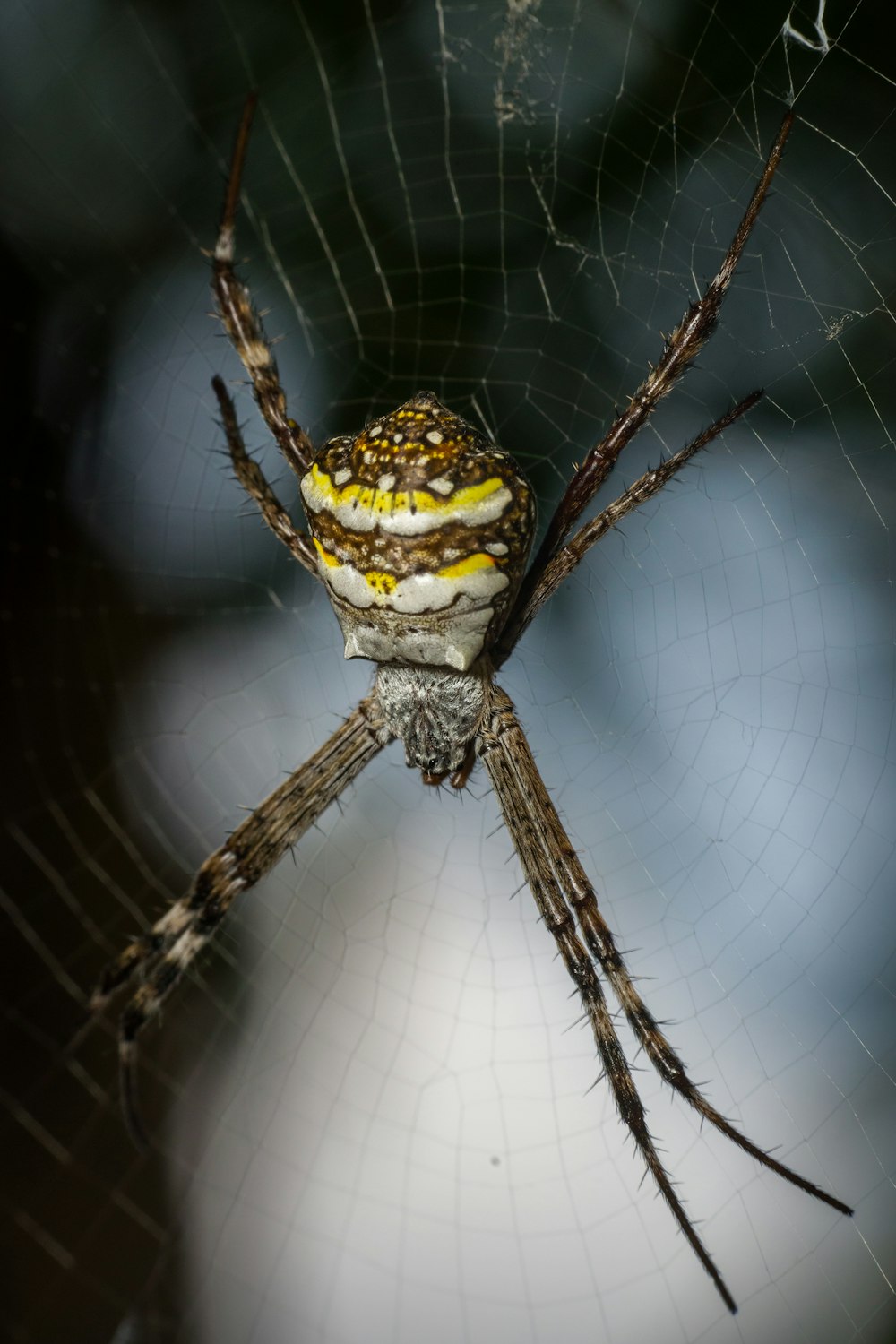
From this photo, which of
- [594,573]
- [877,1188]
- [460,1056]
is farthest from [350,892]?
[877,1188]

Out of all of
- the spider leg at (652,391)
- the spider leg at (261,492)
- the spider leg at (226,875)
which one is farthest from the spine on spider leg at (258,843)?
the spider leg at (652,391)

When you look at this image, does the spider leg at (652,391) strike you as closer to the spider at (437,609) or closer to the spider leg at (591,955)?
the spider at (437,609)

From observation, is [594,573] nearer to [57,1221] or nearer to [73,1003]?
[73,1003]

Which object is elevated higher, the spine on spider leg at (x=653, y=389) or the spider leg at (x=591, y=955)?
the spine on spider leg at (x=653, y=389)

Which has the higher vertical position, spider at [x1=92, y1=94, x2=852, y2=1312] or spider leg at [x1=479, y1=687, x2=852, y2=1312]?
spider at [x1=92, y1=94, x2=852, y2=1312]

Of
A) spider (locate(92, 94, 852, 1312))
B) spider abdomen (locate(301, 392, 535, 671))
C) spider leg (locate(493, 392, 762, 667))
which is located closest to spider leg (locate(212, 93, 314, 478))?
spider (locate(92, 94, 852, 1312))

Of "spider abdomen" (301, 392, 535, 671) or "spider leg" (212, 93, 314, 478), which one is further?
"spider leg" (212, 93, 314, 478)

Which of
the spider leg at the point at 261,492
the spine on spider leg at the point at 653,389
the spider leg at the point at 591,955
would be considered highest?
the spider leg at the point at 261,492

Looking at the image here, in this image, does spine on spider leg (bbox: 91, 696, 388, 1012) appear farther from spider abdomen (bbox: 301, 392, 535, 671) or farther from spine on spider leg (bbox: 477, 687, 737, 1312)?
spider abdomen (bbox: 301, 392, 535, 671)

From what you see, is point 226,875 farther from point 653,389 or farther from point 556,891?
point 653,389
